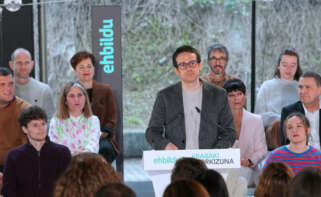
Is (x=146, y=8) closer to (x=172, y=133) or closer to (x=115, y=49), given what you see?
(x=115, y=49)

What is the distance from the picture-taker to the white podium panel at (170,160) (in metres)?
3.38

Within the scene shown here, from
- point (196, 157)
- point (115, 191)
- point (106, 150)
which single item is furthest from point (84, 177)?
point (106, 150)

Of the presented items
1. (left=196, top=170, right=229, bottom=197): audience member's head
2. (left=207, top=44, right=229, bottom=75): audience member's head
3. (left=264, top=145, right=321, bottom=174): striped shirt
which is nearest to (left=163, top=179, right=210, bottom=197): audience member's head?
(left=196, top=170, right=229, bottom=197): audience member's head

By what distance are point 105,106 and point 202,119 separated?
54.0 inches

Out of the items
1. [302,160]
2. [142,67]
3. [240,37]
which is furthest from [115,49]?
[302,160]

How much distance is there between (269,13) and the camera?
579 cm

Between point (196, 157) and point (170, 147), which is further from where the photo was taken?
point (170, 147)

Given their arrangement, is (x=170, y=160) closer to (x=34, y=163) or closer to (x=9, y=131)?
(x=34, y=163)

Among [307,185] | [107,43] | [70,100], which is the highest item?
[107,43]

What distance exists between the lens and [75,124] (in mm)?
4535

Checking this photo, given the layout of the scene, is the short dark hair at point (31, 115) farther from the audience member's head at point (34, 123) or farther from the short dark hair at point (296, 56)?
the short dark hair at point (296, 56)

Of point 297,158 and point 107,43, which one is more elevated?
point 107,43

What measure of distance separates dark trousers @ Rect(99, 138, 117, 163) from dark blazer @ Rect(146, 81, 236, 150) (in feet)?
3.41

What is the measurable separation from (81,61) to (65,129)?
26.2 inches
